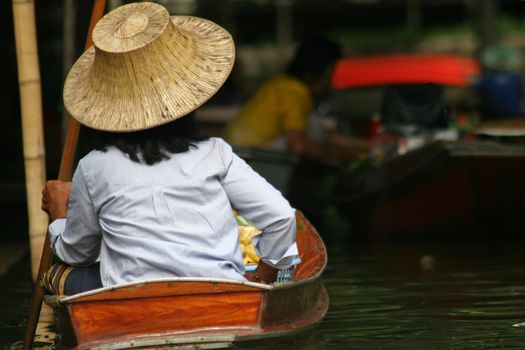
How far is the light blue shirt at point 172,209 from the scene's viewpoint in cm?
375

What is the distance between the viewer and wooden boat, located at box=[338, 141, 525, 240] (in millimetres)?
7285

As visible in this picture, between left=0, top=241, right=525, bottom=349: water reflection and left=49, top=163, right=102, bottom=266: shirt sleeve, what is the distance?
711 mm

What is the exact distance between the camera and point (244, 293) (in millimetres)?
3770

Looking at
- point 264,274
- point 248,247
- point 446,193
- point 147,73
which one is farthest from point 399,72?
point 147,73

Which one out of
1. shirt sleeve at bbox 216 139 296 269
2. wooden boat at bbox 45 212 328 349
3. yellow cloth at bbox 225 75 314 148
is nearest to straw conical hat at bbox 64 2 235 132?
shirt sleeve at bbox 216 139 296 269

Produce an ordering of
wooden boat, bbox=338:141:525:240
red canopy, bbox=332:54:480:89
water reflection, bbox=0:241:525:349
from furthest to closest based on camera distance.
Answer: red canopy, bbox=332:54:480:89, wooden boat, bbox=338:141:525:240, water reflection, bbox=0:241:525:349

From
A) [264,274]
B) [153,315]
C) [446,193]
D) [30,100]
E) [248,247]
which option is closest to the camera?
[153,315]

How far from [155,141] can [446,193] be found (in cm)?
423

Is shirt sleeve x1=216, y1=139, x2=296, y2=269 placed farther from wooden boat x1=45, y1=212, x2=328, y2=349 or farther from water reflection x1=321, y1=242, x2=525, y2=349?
water reflection x1=321, y1=242, x2=525, y2=349

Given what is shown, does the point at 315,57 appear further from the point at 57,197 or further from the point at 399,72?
the point at 399,72

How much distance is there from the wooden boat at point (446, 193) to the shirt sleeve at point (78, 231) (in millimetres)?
3720

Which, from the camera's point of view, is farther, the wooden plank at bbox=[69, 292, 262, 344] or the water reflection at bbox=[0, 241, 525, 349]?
the water reflection at bbox=[0, 241, 525, 349]

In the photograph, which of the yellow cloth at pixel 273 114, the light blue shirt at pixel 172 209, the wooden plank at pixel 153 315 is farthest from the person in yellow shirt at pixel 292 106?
the wooden plank at pixel 153 315

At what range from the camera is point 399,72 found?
1372 centimetres
